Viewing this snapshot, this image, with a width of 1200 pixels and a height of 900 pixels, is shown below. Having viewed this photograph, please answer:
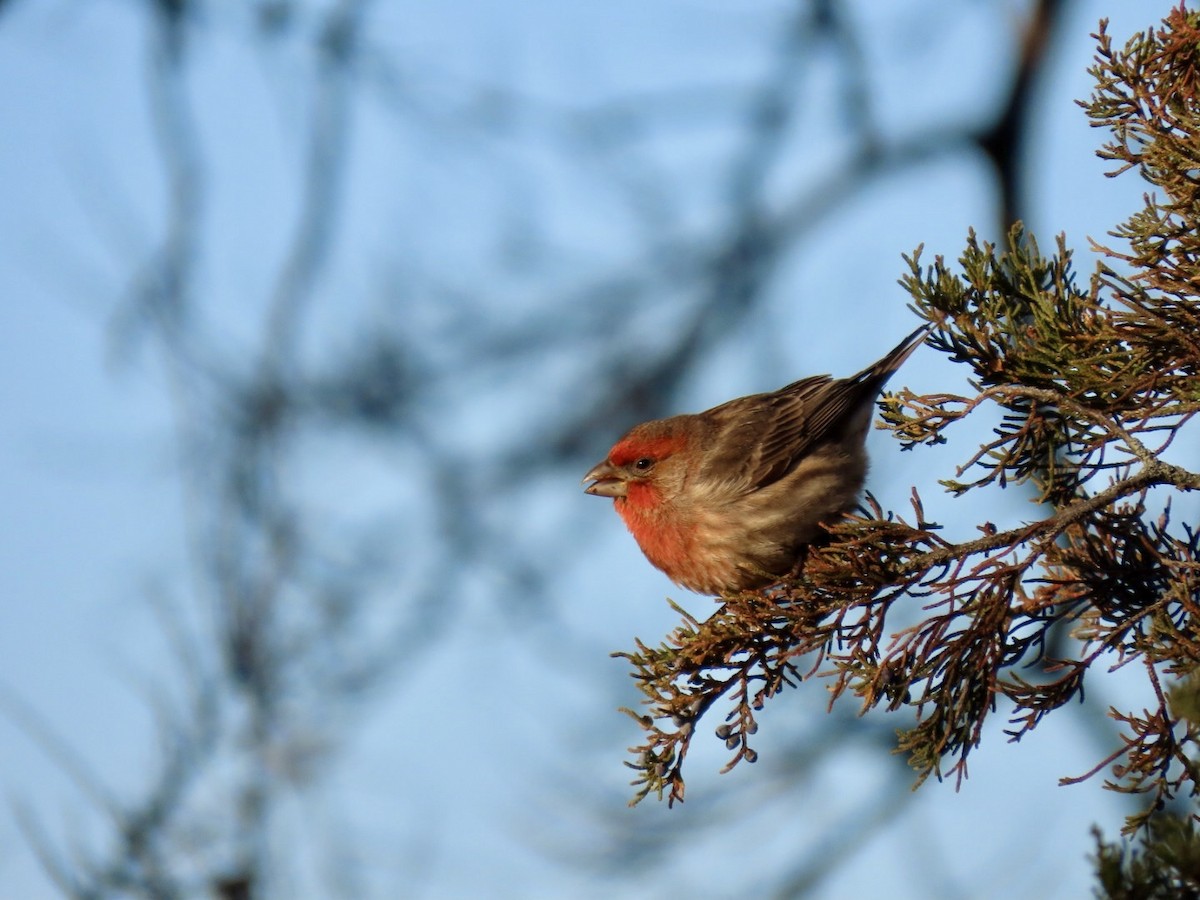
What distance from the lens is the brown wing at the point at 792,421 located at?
501 centimetres

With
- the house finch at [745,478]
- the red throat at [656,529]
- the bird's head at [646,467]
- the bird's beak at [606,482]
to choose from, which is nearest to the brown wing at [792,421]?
the house finch at [745,478]

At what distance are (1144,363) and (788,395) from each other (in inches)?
102

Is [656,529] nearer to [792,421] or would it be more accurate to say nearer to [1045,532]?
[792,421]

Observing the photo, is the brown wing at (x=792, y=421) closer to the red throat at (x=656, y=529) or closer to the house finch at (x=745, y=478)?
the house finch at (x=745, y=478)

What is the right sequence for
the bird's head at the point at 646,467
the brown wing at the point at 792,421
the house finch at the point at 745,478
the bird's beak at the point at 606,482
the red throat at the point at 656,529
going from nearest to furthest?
the house finch at the point at 745,478 < the red throat at the point at 656,529 < the brown wing at the point at 792,421 < the bird's head at the point at 646,467 < the bird's beak at the point at 606,482

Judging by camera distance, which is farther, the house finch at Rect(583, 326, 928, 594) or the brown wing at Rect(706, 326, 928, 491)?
the brown wing at Rect(706, 326, 928, 491)

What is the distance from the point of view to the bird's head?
17.0 ft

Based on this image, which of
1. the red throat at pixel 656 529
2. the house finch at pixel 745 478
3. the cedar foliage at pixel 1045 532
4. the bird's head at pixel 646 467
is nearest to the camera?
the cedar foliage at pixel 1045 532

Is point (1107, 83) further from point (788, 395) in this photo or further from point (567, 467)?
point (567, 467)

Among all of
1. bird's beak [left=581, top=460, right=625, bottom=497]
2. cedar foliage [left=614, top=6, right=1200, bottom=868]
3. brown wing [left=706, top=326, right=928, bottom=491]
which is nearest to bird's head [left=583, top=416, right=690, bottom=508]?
bird's beak [left=581, top=460, right=625, bottom=497]

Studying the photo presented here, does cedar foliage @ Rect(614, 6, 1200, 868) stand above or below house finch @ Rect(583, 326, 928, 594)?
below

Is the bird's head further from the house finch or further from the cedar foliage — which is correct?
the cedar foliage

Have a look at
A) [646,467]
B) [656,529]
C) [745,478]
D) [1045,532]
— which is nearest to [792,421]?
[745,478]

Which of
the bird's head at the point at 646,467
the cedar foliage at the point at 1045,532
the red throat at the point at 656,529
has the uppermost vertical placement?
the bird's head at the point at 646,467
